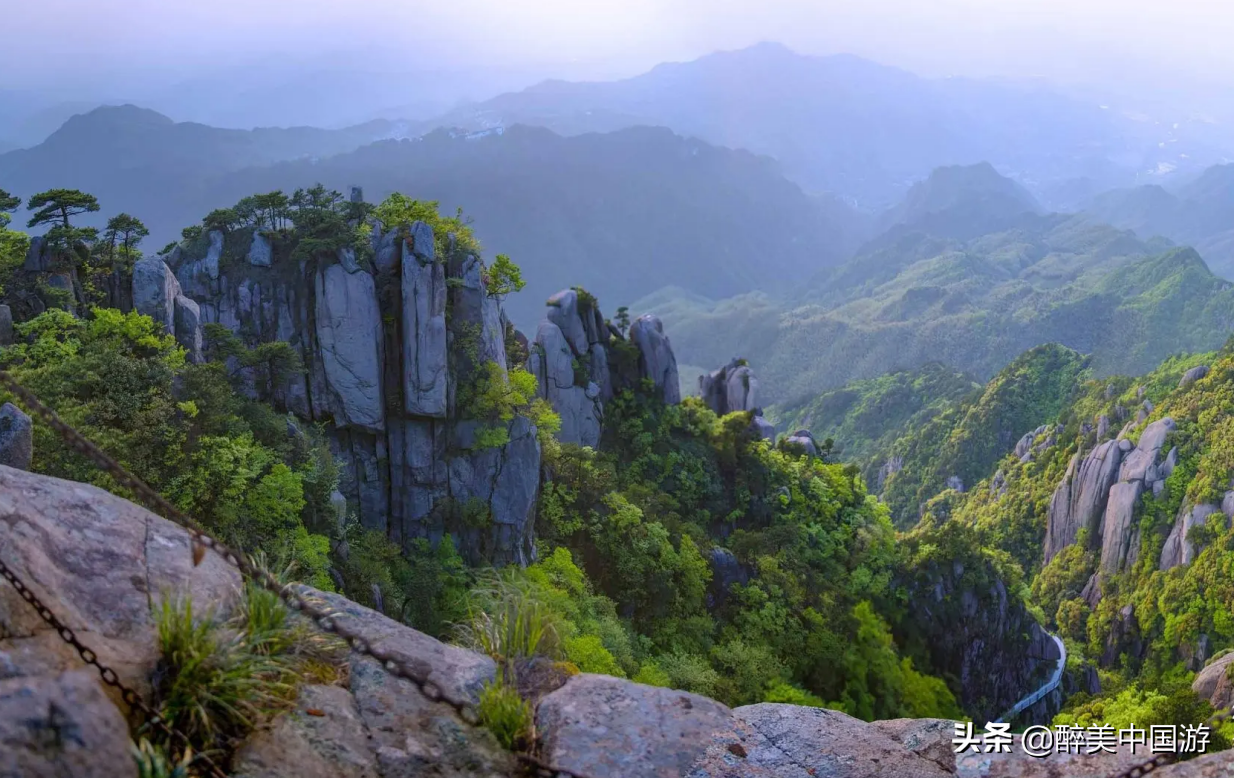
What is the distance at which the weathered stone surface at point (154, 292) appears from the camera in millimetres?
20297

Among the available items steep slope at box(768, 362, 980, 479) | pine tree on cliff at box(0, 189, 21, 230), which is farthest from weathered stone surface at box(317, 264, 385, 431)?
steep slope at box(768, 362, 980, 479)

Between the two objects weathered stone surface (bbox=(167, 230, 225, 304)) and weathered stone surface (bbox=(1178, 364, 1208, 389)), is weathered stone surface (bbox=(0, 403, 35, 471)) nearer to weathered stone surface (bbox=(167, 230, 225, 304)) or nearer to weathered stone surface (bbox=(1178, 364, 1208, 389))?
weathered stone surface (bbox=(167, 230, 225, 304))

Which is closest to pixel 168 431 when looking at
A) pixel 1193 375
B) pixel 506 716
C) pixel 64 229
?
pixel 64 229

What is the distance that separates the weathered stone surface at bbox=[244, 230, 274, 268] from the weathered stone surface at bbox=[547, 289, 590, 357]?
1720 centimetres

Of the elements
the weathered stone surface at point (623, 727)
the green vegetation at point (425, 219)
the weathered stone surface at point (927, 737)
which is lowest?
the weathered stone surface at point (927, 737)

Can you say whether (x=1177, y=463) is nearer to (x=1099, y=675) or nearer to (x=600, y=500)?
(x=1099, y=675)

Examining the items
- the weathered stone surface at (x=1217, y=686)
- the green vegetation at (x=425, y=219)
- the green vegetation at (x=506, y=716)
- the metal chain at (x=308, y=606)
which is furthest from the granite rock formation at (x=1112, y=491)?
the metal chain at (x=308, y=606)

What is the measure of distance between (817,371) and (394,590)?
618ft

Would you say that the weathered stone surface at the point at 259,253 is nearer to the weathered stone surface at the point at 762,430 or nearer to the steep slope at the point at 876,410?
the weathered stone surface at the point at 762,430

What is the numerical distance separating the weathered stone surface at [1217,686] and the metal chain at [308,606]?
31.2 m

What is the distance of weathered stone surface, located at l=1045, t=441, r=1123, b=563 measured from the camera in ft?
231

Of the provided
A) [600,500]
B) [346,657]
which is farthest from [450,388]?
[346,657]

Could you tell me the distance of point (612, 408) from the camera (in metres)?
42.9

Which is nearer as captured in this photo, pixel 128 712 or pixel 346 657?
pixel 128 712
